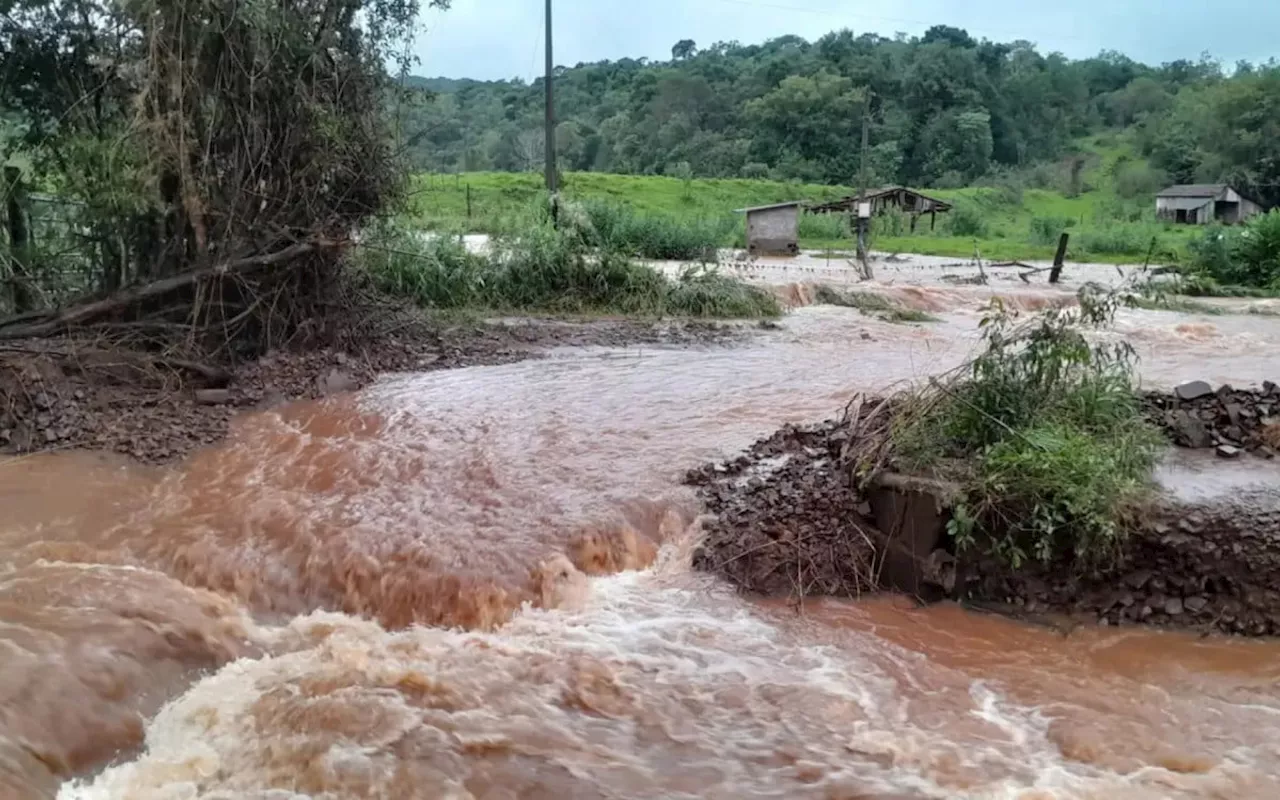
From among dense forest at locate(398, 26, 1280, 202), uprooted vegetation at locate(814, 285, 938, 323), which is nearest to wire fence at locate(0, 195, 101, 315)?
uprooted vegetation at locate(814, 285, 938, 323)

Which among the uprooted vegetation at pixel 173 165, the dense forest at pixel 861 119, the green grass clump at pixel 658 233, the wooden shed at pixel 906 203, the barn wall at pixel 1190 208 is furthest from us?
the dense forest at pixel 861 119

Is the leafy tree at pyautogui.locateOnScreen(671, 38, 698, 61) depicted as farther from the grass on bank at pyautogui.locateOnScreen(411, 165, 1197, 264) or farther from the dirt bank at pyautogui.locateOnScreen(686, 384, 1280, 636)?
the dirt bank at pyautogui.locateOnScreen(686, 384, 1280, 636)

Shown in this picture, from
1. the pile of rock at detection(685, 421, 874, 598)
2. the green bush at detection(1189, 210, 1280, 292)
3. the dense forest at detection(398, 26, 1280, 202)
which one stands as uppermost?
the dense forest at detection(398, 26, 1280, 202)

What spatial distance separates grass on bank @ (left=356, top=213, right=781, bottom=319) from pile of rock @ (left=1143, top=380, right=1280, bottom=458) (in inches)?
352

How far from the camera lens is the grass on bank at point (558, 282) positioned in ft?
47.1

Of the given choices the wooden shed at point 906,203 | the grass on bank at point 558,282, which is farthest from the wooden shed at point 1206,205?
the grass on bank at point 558,282

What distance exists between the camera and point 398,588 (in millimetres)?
5793

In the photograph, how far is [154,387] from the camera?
898 centimetres

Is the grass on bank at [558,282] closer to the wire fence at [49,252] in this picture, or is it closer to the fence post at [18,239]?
the wire fence at [49,252]

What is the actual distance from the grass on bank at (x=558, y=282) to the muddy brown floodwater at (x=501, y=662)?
667cm

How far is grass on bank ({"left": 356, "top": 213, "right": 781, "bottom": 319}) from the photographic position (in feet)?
47.1

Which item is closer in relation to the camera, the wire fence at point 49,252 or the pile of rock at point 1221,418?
the pile of rock at point 1221,418

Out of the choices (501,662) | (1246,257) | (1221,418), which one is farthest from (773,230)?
(501,662)

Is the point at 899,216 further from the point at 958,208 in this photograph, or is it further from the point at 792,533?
the point at 792,533
